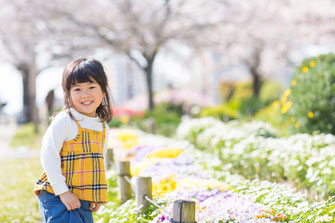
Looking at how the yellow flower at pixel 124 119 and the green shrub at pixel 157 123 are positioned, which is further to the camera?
the yellow flower at pixel 124 119

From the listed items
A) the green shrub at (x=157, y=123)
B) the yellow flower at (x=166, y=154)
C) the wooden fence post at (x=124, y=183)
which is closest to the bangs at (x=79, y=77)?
the wooden fence post at (x=124, y=183)

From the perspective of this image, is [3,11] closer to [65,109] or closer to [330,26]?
[330,26]

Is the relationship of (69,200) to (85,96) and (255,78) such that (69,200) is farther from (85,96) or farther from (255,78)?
(255,78)

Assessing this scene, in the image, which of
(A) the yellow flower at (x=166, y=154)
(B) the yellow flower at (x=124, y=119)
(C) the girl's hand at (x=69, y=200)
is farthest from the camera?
(B) the yellow flower at (x=124, y=119)

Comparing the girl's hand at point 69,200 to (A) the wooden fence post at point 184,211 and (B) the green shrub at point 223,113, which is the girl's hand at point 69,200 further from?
(B) the green shrub at point 223,113

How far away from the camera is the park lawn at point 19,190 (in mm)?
4398

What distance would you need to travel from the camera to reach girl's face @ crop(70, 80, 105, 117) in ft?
8.06

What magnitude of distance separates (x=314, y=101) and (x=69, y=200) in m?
4.79

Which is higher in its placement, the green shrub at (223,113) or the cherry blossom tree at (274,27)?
the cherry blossom tree at (274,27)

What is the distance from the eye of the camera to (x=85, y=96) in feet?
8.05

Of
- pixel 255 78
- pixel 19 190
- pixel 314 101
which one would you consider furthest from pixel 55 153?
pixel 255 78

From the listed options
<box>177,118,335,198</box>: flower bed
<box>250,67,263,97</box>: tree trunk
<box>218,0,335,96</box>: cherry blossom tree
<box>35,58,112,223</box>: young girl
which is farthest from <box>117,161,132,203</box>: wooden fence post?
<box>250,67,263,97</box>: tree trunk

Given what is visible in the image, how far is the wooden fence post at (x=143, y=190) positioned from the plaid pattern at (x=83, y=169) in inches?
33.4

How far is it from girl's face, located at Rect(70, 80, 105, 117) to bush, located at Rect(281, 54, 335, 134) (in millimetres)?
4204
